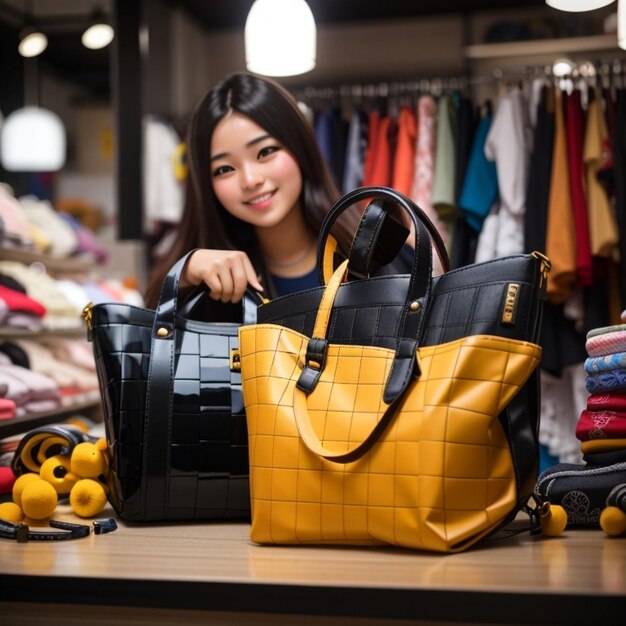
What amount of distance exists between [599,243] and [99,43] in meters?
3.41

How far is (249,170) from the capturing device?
4.73 ft

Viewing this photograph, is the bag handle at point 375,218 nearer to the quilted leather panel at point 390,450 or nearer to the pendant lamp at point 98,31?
the quilted leather panel at point 390,450

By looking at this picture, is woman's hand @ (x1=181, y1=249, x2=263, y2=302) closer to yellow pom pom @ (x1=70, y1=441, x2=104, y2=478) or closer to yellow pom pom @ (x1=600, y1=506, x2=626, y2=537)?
yellow pom pom @ (x1=70, y1=441, x2=104, y2=478)

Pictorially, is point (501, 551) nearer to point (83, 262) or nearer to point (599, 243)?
point (599, 243)

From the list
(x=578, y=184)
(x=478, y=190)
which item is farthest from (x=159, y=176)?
(x=578, y=184)

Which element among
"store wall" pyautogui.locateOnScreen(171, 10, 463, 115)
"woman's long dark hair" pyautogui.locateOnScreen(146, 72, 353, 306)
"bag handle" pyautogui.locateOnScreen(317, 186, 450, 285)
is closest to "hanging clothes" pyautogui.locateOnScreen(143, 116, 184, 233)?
"store wall" pyautogui.locateOnScreen(171, 10, 463, 115)

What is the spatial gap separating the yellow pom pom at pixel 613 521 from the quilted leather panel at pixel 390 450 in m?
0.14

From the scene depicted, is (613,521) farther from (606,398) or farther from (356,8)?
(356,8)

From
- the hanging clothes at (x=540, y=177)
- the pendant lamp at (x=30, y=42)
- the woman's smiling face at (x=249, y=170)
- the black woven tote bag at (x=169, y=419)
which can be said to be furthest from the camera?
the pendant lamp at (x=30, y=42)

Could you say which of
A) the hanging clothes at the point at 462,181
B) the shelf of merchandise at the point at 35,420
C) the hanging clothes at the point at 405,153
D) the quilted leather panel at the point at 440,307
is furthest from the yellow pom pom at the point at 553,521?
the hanging clothes at the point at 405,153

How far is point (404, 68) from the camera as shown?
4969 millimetres

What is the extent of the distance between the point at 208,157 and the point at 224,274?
36cm

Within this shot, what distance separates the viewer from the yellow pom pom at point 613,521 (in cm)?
96

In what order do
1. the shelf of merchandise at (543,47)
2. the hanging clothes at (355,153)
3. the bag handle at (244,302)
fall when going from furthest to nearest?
1. the shelf of merchandise at (543,47)
2. the hanging clothes at (355,153)
3. the bag handle at (244,302)
